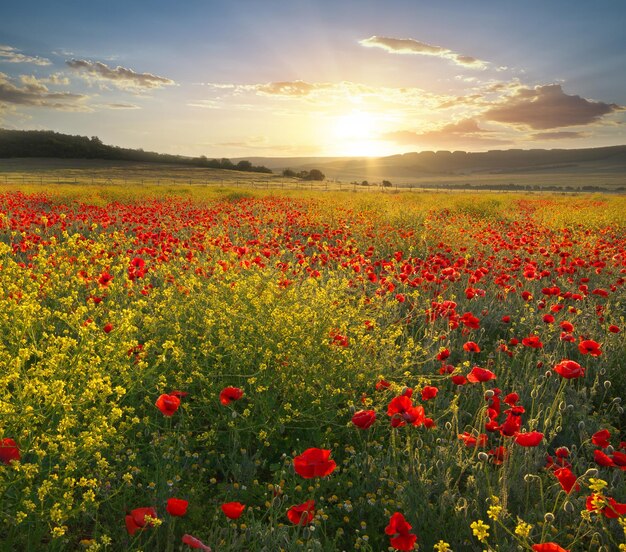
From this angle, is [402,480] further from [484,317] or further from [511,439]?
[484,317]

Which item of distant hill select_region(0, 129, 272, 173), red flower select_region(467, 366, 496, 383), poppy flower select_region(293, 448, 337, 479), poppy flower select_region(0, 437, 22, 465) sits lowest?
poppy flower select_region(0, 437, 22, 465)

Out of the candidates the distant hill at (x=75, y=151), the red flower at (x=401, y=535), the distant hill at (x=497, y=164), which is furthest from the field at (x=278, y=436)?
the distant hill at (x=497, y=164)

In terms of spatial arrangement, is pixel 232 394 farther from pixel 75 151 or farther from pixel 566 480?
pixel 75 151

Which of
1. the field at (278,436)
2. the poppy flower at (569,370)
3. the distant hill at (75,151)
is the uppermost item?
the distant hill at (75,151)

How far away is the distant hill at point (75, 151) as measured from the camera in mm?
90125

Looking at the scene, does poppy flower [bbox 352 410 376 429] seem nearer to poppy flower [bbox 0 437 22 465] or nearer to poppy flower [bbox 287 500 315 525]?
poppy flower [bbox 287 500 315 525]

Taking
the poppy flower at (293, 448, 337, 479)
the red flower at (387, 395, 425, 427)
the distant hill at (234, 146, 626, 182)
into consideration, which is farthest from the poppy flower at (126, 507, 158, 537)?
the distant hill at (234, 146, 626, 182)

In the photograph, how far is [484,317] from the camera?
585 centimetres

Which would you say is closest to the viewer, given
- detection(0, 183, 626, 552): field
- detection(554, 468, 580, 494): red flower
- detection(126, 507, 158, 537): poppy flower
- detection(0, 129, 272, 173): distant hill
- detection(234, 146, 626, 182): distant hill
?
detection(554, 468, 580, 494): red flower

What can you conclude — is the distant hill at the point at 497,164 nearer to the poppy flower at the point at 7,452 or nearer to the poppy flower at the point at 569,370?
the poppy flower at the point at 569,370

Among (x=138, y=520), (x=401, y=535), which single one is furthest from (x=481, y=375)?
(x=138, y=520)

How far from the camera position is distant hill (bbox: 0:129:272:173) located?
90.1 m

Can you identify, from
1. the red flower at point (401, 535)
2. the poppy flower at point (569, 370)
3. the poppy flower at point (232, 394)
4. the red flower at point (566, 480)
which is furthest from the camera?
the poppy flower at point (569, 370)

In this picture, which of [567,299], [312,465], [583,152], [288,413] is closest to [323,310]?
[288,413]
